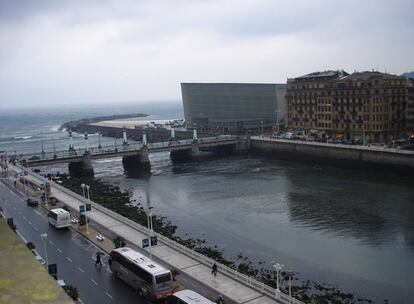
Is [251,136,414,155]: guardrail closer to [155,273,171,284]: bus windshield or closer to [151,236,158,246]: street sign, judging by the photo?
[151,236,158,246]: street sign

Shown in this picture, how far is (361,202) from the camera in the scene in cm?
6931

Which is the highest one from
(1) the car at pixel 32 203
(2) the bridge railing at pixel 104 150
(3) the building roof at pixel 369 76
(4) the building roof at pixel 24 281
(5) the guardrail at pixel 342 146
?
(3) the building roof at pixel 369 76

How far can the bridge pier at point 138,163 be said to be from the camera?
112 meters

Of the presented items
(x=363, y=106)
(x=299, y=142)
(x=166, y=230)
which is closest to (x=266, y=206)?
(x=166, y=230)

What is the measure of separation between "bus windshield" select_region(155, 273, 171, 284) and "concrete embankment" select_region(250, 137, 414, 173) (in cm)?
6612

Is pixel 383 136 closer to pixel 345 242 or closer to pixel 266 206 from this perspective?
pixel 266 206

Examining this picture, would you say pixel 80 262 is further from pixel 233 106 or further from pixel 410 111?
pixel 233 106

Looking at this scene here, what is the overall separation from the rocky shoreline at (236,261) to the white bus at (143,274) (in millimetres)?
10821

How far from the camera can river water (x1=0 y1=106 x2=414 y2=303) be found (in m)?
45.1

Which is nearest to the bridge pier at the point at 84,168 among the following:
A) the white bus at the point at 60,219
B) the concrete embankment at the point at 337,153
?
the concrete embankment at the point at 337,153

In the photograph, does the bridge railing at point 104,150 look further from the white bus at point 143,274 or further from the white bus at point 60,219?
the white bus at point 143,274

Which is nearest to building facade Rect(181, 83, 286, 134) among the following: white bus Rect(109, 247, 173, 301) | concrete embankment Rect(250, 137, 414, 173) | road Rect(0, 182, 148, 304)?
concrete embankment Rect(250, 137, 414, 173)

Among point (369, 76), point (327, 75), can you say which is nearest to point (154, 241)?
point (369, 76)

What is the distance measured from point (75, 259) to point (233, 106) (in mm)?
132728
